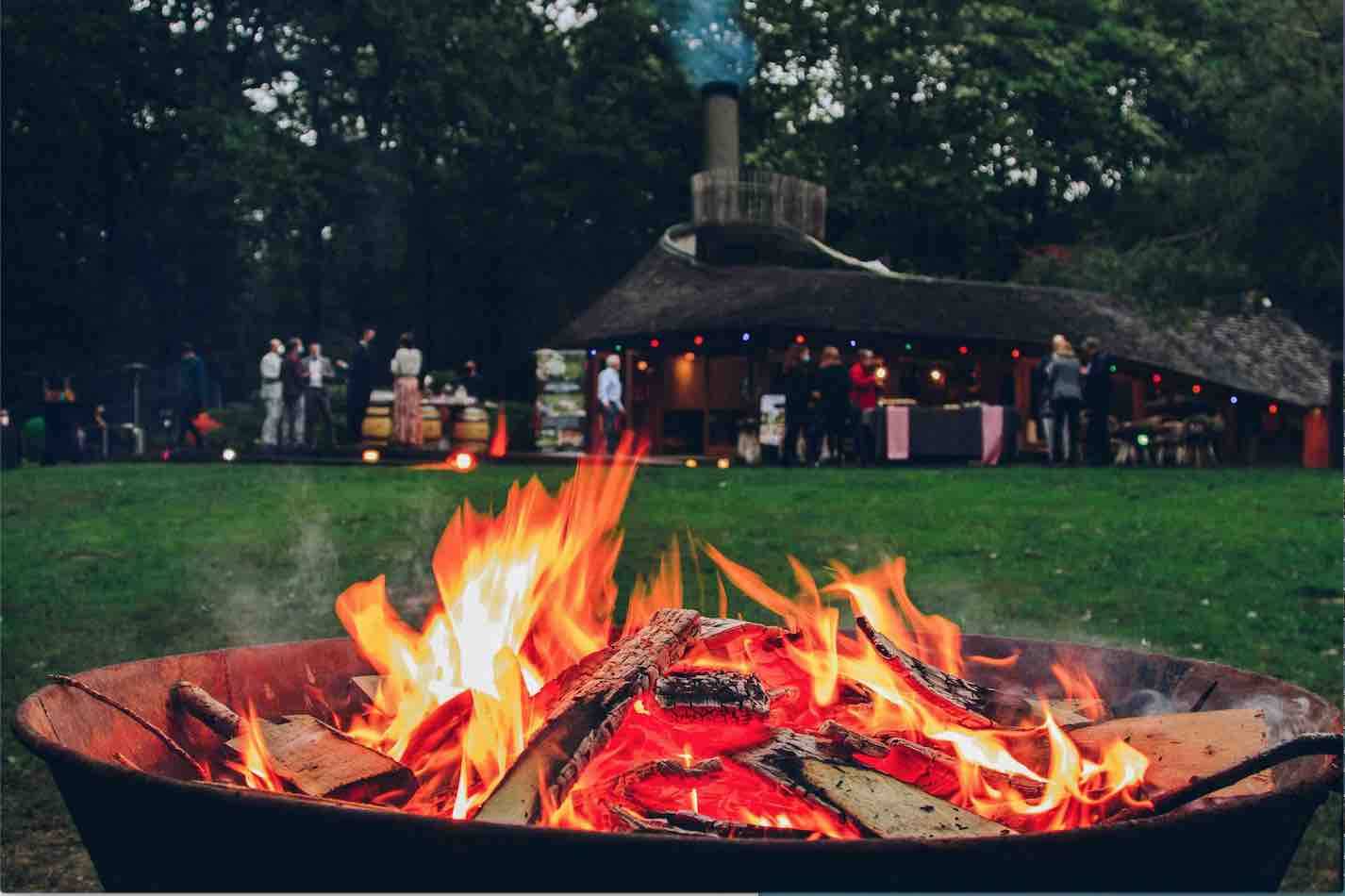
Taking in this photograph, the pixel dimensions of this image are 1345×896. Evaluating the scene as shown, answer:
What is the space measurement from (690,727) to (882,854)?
93 centimetres

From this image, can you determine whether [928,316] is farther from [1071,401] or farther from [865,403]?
[1071,401]

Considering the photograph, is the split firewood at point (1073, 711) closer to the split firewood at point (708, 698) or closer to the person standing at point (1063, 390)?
the split firewood at point (708, 698)

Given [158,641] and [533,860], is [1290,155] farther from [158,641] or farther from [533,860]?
[533,860]

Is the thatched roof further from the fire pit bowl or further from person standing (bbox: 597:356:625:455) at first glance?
the fire pit bowl

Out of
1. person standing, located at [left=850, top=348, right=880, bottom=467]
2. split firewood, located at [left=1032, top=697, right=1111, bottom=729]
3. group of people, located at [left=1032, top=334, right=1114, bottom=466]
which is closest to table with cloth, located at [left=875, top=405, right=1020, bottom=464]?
person standing, located at [left=850, top=348, right=880, bottom=467]

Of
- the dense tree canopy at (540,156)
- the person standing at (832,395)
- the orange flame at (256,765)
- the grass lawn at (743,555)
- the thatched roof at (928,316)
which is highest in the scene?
Answer: the dense tree canopy at (540,156)

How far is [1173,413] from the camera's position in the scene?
21.9 m

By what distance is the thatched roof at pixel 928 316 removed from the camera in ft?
72.0

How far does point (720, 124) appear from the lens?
24891 millimetres

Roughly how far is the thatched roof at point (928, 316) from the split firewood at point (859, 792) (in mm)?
18585

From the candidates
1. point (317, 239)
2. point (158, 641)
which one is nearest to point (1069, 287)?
point (317, 239)

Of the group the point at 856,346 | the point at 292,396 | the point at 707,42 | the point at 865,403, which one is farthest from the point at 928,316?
the point at 292,396

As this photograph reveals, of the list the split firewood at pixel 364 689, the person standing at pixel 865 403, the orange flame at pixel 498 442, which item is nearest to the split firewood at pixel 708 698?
the split firewood at pixel 364 689

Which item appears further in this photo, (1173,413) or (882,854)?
(1173,413)
